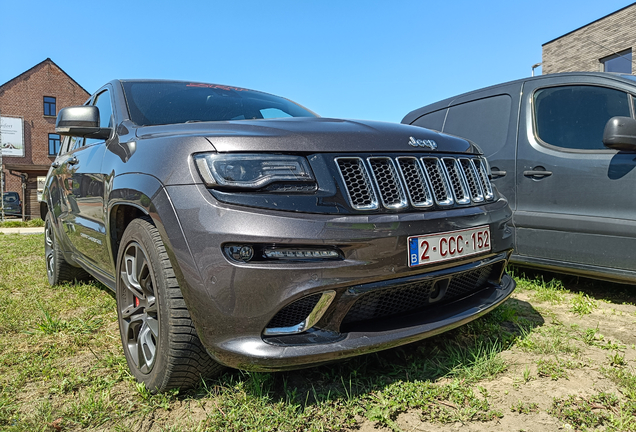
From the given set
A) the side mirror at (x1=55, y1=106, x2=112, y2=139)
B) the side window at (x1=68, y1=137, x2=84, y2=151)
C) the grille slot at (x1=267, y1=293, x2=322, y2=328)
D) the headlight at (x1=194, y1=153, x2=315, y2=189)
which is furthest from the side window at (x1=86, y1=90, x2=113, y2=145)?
the grille slot at (x1=267, y1=293, x2=322, y2=328)

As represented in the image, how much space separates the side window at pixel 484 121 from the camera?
390 cm

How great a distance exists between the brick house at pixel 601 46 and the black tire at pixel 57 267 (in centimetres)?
1445

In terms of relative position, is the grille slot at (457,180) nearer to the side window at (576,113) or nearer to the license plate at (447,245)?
the license plate at (447,245)

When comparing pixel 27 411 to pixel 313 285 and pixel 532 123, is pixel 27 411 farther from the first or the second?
pixel 532 123

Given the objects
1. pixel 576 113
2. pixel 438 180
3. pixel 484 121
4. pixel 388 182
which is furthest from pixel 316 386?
pixel 484 121

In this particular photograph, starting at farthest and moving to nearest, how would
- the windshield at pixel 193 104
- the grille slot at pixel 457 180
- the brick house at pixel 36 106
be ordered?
the brick house at pixel 36 106 → the windshield at pixel 193 104 → the grille slot at pixel 457 180

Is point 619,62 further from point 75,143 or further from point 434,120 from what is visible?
point 75,143

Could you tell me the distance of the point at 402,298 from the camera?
1918 mm

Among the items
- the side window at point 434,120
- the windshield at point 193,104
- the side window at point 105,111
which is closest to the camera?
the windshield at point 193,104

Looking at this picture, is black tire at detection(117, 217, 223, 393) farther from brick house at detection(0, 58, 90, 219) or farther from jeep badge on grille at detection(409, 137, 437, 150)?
brick house at detection(0, 58, 90, 219)

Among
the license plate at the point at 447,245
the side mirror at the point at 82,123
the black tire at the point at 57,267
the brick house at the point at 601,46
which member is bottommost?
the black tire at the point at 57,267

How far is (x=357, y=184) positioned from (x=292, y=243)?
14.7 inches

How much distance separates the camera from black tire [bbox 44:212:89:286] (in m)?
4.02

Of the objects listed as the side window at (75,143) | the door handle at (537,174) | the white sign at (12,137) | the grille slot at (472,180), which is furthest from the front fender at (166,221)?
the white sign at (12,137)
